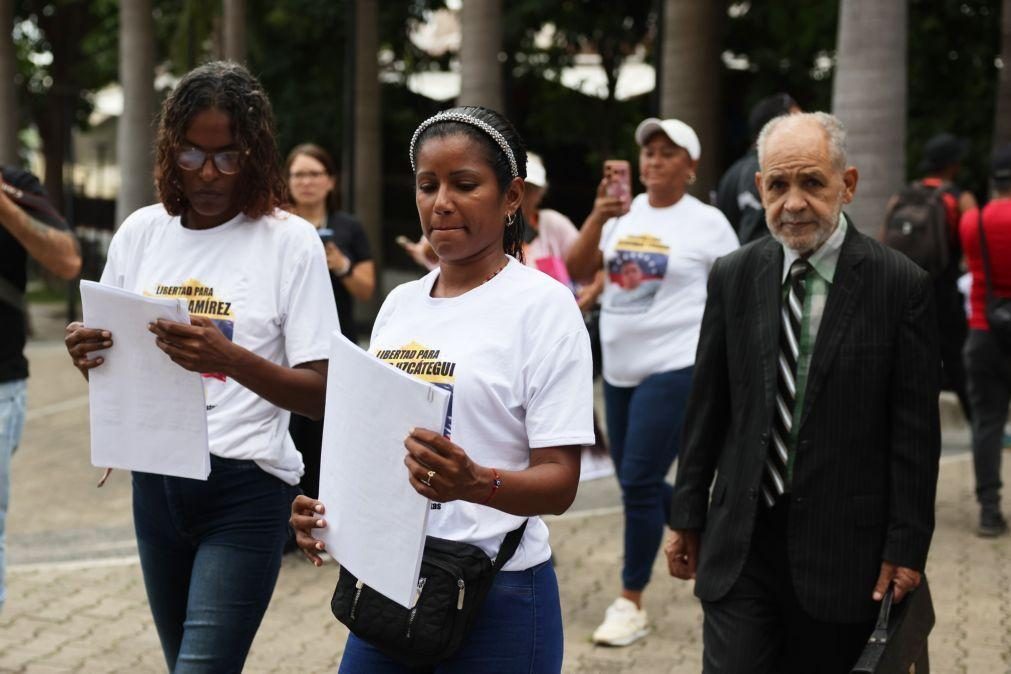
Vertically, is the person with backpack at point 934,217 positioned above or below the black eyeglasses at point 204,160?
below

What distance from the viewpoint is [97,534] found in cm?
872

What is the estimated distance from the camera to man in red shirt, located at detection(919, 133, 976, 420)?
9.16 metres

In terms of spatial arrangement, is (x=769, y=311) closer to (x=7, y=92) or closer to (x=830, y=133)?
(x=830, y=133)

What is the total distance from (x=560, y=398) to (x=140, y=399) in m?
1.32

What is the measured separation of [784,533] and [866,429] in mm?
337

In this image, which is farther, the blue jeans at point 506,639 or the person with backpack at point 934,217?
the person with backpack at point 934,217

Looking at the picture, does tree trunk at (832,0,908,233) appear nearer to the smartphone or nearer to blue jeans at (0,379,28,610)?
the smartphone

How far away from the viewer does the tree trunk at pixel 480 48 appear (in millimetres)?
12695

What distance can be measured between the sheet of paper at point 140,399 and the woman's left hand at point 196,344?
7cm

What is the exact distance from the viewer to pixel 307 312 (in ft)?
12.5

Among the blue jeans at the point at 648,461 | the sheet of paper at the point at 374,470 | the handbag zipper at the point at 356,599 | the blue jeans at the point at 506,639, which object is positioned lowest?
the blue jeans at the point at 648,461

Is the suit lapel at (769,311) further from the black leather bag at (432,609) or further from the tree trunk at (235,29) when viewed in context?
the tree trunk at (235,29)

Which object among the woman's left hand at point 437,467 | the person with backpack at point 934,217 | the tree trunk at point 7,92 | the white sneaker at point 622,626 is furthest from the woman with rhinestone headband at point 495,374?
the tree trunk at point 7,92

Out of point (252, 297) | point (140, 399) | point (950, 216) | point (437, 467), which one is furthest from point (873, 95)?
point (437, 467)
